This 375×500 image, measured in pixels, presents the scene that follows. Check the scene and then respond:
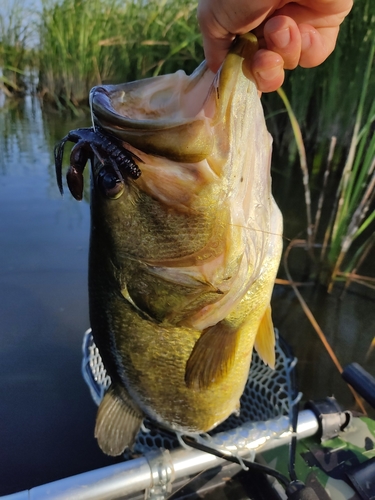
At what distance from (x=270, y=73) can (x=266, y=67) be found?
0.02m

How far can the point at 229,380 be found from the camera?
1505 mm

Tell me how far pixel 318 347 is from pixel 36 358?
180cm

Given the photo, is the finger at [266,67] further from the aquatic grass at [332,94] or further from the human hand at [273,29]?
the aquatic grass at [332,94]

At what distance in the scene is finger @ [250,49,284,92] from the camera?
1.03 m

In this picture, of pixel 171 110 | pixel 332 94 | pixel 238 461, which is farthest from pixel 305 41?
pixel 332 94

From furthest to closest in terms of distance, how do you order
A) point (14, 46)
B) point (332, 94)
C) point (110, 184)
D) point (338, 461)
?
1. point (14, 46)
2. point (332, 94)
3. point (338, 461)
4. point (110, 184)

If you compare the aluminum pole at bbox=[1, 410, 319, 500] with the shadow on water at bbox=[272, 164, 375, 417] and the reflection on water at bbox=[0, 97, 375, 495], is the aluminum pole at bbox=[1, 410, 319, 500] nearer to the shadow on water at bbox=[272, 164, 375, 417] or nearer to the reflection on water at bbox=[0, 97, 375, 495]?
the reflection on water at bbox=[0, 97, 375, 495]

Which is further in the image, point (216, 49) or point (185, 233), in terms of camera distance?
point (216, 49)

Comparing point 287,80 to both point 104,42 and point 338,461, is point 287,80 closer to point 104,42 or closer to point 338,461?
point 104,42

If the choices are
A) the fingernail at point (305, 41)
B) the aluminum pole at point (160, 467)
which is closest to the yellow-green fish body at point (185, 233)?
the aluminum pole at point (160, 467)

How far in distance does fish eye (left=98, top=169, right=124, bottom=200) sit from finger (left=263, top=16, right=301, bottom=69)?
20.5 inches

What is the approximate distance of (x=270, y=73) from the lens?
104 centimetres

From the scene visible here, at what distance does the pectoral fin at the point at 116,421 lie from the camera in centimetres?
150

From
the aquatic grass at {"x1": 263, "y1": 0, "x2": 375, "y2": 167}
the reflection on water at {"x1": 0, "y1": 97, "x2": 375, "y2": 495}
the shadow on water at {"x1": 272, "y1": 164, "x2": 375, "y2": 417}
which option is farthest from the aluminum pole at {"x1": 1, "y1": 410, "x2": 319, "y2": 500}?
the aquatic grass at {"x1": 263, "y1": 0, "x2": 375, "y2": 167}
